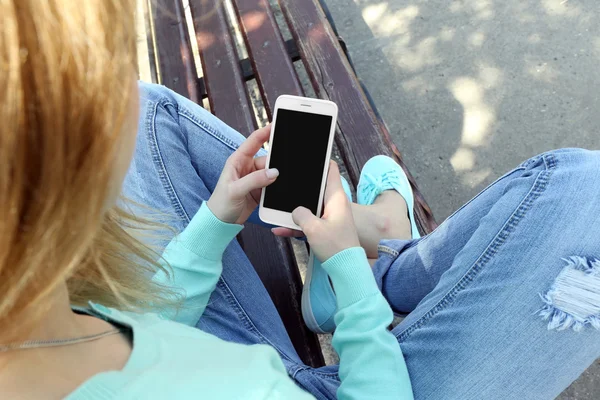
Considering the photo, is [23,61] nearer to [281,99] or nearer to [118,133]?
[118,133]

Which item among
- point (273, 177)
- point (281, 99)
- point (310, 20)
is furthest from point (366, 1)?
point (273, 177)

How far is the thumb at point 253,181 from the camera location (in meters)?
0.95

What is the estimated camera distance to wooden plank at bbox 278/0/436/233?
1.25m

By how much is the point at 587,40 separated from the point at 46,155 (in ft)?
6.58

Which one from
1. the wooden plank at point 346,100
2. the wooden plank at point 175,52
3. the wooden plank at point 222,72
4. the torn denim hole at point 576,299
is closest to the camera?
the torn denim hole at point 576,299

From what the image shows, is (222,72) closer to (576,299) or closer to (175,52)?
(175,52)

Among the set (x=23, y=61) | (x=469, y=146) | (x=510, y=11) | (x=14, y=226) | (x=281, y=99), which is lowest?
(x=469, y=146)

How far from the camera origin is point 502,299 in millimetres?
772

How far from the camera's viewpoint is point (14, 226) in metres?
0.33

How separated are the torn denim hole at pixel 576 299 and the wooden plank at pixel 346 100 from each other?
51cm

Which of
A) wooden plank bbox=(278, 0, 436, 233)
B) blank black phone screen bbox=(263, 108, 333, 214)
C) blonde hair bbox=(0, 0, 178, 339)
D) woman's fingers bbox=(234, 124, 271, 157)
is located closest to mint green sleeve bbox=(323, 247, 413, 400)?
blank black phone screen bbox=(263, 108, 333, 214)

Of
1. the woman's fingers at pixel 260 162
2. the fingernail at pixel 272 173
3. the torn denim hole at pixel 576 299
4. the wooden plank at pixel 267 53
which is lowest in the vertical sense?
the torn denim hole at pixel 576 299

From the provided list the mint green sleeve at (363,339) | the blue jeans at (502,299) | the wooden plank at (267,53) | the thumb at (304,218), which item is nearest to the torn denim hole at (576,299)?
the blue jeans at (502,299)

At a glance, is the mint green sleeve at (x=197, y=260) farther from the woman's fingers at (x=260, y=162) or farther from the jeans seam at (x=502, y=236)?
the jeans seam at (x=502, y=236)
